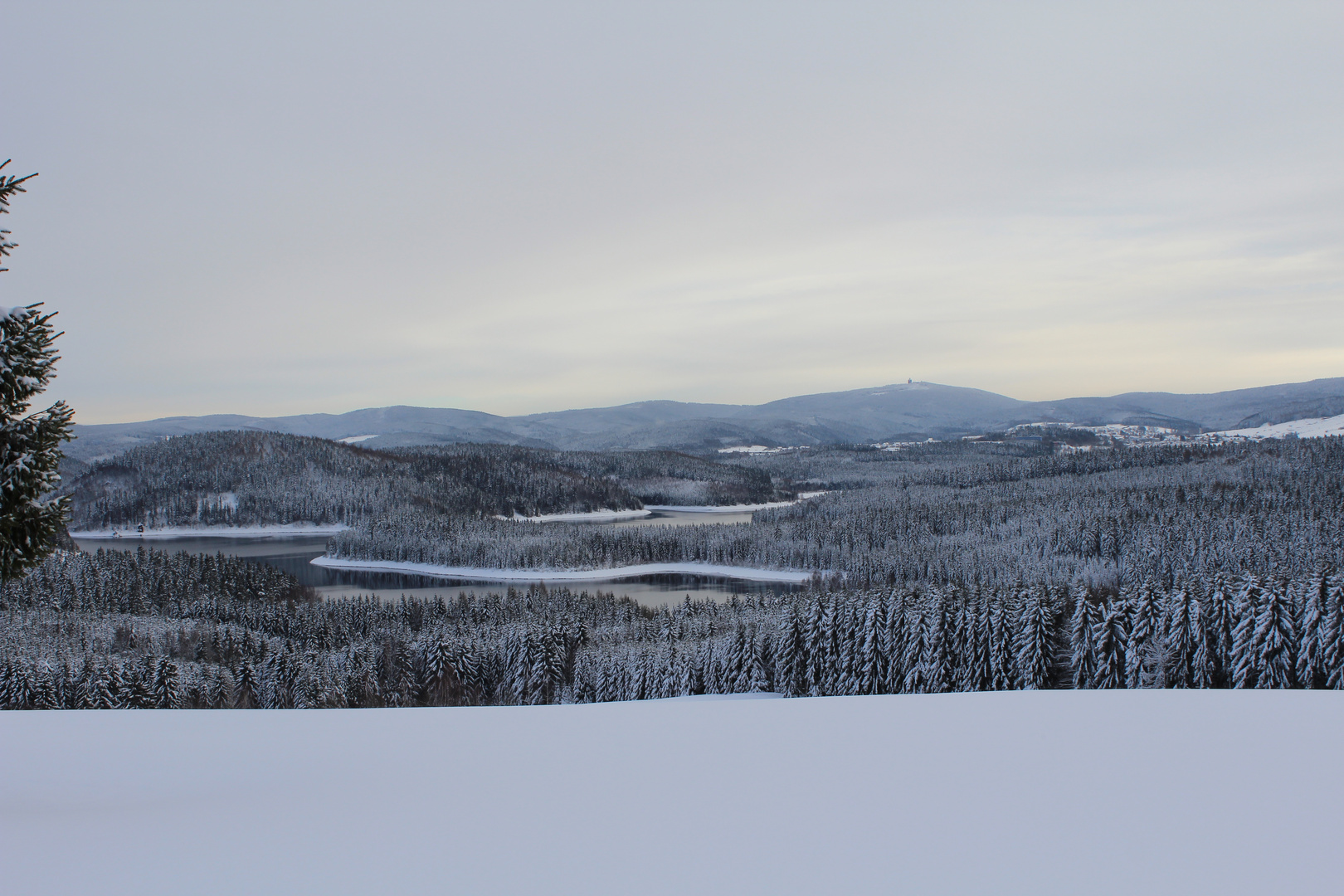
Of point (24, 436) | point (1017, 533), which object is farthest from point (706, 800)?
point (1017, 533)

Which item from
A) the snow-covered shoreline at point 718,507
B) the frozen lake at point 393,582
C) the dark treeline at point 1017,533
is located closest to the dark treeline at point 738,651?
the dark treeline at point 1017,533

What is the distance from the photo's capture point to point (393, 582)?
281 feet

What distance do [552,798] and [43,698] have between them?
108ft

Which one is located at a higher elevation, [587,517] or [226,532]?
[226,532]

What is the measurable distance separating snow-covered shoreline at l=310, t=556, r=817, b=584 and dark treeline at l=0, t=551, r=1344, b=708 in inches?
1457

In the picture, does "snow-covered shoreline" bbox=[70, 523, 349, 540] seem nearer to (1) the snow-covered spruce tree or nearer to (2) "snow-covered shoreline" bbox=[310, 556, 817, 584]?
(2) "snow-covered shoreline" bbox=[310, 556, 817, 584]

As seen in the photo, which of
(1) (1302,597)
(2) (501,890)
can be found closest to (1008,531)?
(1) (1302,597)

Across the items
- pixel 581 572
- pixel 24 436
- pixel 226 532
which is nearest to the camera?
pixel 24 436

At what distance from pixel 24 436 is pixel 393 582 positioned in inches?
3390

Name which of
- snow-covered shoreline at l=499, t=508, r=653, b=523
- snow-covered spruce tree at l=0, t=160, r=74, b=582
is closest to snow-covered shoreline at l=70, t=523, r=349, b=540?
snow-covered shoreline at l=499, t=508, r=653, b=523

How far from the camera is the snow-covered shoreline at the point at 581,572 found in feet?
278

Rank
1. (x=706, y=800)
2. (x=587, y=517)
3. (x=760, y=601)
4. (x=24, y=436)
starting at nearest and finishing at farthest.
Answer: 1. (x=706, y=800)
2. (x=24, y=436)
3. (x=760, y=601)
4. (x=587, y=517)

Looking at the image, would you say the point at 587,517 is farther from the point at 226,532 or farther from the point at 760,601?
the point at 760,601

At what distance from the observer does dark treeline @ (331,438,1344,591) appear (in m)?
65.4
